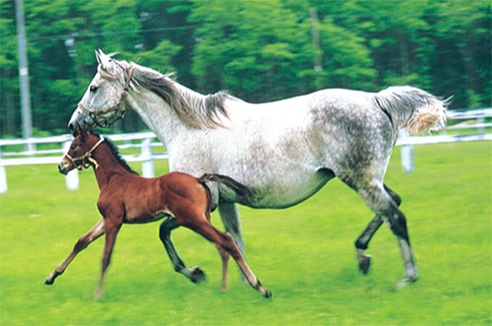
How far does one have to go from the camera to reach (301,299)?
5898 mm

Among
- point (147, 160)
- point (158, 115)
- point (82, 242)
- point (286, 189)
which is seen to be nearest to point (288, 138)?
point (286, 189)

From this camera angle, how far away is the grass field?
5566mm

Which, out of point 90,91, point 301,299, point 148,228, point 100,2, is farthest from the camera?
point 100,2

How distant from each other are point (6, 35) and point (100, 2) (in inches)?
168

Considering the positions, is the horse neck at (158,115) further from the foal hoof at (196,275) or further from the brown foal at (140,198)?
the foal hoof at (196,275)

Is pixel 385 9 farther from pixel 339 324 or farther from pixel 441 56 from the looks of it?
pixel 339 324

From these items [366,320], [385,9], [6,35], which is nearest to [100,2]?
[6,35]

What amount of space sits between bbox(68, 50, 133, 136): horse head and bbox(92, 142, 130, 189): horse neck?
0.95ft

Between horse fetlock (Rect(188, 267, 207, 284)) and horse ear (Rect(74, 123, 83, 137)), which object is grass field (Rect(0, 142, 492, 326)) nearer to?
horse fetlock (Rect(188, 267, 207, 284))

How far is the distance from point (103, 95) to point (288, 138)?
1.77 metres

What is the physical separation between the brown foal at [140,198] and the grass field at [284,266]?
1.19 feet

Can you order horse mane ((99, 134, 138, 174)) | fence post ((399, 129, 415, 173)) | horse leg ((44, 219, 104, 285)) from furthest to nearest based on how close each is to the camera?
1. fence post ((399, 129, 415, 173))
2. horse mane ((99, 134, 138, 174))
3. horse leg ((44, 219, 104, 285))

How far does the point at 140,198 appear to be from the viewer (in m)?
6.04

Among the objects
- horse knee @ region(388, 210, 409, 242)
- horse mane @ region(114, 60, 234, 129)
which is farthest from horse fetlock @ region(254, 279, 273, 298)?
horse mane @ region(114, 60, 234, 129)
